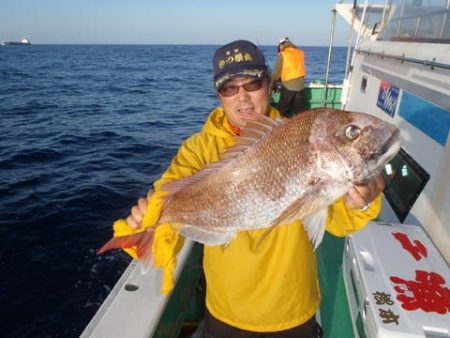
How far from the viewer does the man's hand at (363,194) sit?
80.4 inches

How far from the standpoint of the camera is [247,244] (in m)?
2.57

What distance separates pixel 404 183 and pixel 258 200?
2.20m

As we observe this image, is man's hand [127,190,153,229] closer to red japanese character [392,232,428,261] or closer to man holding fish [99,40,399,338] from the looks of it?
Result: man holding fish [99,40,399,338]

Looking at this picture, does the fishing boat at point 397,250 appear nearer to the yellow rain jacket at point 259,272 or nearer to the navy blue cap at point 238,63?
the yellow rain jacket at point 259,272

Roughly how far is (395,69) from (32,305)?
6.44 meters

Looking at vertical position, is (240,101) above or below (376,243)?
above

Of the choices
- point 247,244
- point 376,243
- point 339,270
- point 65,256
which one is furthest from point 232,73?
point 65,256

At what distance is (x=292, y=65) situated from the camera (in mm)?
9562

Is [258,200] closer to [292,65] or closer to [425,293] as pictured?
[425,293]

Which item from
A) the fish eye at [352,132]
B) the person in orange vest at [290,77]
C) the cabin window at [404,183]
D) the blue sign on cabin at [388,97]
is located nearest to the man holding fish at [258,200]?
the fish eye at [352,132]

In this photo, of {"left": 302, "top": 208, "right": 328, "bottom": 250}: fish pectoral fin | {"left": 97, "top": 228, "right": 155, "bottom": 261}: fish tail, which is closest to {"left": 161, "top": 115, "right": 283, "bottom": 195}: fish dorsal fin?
{"left": 97, "top": 228, "right": 155, "bottom": 261}: fish tail

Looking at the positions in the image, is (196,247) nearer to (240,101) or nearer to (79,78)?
(240,101)

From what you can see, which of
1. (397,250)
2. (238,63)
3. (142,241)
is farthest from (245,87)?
(397,250)

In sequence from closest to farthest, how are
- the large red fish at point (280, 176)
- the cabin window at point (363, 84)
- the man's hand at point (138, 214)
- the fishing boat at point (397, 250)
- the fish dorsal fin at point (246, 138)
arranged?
the large red fish at point (280, 176), the fish dorsal fin at point (246, 138), the fishing boat at point (397, 250), the man's hand at point (138, 214), the cabin window at point (363, 84)
